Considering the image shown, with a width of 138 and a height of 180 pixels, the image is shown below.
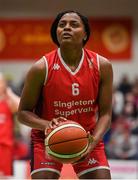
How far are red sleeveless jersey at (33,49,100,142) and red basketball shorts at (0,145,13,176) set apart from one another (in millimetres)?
2398

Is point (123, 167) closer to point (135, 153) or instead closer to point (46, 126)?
point (135, 153)

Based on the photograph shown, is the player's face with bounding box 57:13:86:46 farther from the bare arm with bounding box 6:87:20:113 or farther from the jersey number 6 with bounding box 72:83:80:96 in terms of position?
the bare arm with bounding box 6:87:20:113

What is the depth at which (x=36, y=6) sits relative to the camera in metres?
13.5

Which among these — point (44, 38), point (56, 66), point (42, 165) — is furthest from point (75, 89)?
point (44, 38)

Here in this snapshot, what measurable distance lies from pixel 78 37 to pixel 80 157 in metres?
0.77

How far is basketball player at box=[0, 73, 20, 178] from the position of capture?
6.05 m

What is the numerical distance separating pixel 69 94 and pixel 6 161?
2.61 metres

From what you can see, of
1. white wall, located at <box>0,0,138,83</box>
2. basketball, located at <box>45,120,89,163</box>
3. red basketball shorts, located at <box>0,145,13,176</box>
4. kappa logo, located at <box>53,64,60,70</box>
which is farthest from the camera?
white wall, located at <box>0,0,138,83</box>

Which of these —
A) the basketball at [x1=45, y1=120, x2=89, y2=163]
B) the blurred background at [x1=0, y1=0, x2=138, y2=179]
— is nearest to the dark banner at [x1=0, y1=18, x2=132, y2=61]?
the blurred background at [x1=0, y1=0, x2=138, y2=179]

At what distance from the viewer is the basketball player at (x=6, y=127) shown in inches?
238

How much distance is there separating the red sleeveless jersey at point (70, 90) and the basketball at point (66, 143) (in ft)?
0.84

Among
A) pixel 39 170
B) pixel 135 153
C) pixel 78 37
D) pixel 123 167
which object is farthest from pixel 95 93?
pixel 135 153

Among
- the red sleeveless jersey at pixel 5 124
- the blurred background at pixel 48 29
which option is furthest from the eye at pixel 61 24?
the blurred background at pixel 48 29

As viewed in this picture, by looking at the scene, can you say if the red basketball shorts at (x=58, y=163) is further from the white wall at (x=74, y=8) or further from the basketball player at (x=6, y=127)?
the white wall at (x=74, y=8)
